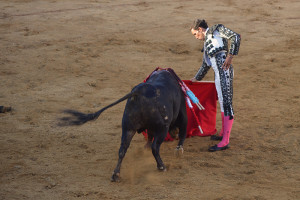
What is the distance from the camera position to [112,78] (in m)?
7.66

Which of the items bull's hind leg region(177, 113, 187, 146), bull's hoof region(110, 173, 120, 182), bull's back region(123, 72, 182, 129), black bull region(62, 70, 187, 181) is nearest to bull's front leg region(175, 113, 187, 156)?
bull's hind leg region(177, 113, 187, 146)

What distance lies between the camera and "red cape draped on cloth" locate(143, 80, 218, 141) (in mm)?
5582

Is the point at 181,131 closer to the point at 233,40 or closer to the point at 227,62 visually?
the point at 227,62

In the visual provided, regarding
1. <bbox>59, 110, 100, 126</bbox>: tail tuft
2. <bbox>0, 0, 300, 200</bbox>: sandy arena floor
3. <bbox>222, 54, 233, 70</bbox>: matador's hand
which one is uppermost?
<bbox>222, 54, 233, 70</bbox>: matador's hand

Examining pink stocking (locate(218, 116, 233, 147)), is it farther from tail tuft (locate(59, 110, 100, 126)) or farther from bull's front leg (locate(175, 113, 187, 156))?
tail tuft (locate(59, 110, 100, 126))

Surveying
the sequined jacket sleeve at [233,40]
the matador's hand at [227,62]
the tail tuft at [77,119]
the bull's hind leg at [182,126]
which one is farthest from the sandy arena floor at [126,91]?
the sequined jacket sleeve at [233,40]

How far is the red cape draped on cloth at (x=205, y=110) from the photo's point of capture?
558 cm

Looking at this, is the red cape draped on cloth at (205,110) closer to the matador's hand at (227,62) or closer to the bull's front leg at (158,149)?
the matador's hand at (227,62)

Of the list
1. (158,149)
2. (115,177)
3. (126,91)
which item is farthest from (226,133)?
(126,91)

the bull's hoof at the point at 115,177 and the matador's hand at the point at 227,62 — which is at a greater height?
the matador's hand at the point at 227,62

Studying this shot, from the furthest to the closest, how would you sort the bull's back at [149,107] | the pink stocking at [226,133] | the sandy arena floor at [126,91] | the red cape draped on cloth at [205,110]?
the red cape draped on cloth at [205,110] → the pink stocking at [226,133] → the sandy arena floor at [126,91] → the bull's back at [149,107]

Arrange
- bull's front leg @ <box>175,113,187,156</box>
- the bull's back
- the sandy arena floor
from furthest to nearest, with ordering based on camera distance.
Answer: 1. bull's front leg @ <box>175,113,187,156</box>
2. the sandy arena floor
3. the bull's back

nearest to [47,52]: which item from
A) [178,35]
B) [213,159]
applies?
[178,35]

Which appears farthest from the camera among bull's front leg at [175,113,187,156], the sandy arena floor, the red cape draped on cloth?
the red cape draped on cloth
